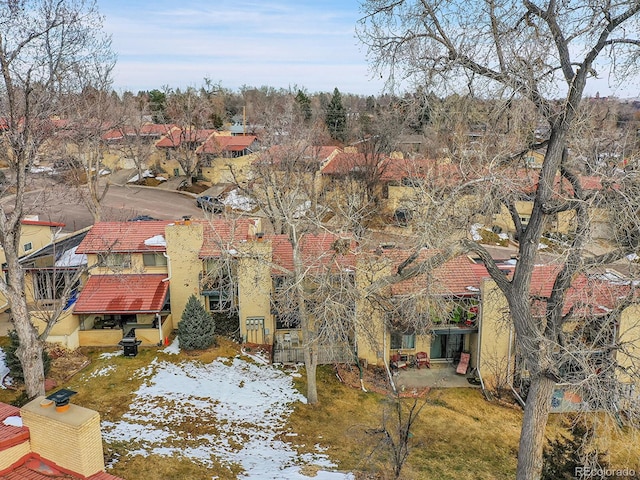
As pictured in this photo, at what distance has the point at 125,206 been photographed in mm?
43531

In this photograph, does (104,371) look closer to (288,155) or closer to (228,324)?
(228,324)

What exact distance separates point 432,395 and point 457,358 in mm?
3197

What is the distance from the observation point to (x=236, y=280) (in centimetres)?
2159

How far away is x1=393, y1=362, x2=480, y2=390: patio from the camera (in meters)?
19.3

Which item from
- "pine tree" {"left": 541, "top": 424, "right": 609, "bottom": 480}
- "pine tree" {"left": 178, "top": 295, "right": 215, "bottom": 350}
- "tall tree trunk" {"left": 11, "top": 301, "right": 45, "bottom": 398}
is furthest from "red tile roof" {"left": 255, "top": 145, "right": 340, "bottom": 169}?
"pine tree" {"left": 541, "top": 424, "right": 609, "bottom": 480}

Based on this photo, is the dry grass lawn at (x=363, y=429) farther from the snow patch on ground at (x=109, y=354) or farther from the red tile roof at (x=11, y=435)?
the red tile roof at (x=11, y=435)

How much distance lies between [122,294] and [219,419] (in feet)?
27.2

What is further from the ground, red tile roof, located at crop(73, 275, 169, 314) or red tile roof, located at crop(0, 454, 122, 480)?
red tile roof, located at crop(0, 454, 122, 480)

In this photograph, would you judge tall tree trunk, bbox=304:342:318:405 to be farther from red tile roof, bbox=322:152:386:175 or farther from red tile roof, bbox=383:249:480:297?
red tile roof, bbox=322:152:386:175

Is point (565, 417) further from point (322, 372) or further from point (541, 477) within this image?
point (322, 372)

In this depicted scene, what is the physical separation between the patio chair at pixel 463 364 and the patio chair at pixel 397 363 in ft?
6.85

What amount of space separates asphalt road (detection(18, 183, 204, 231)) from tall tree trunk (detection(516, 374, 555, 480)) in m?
32.4

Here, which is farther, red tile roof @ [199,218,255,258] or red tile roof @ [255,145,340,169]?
red tile roof @ [255,145,340,169]

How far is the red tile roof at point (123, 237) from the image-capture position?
21859 mm
